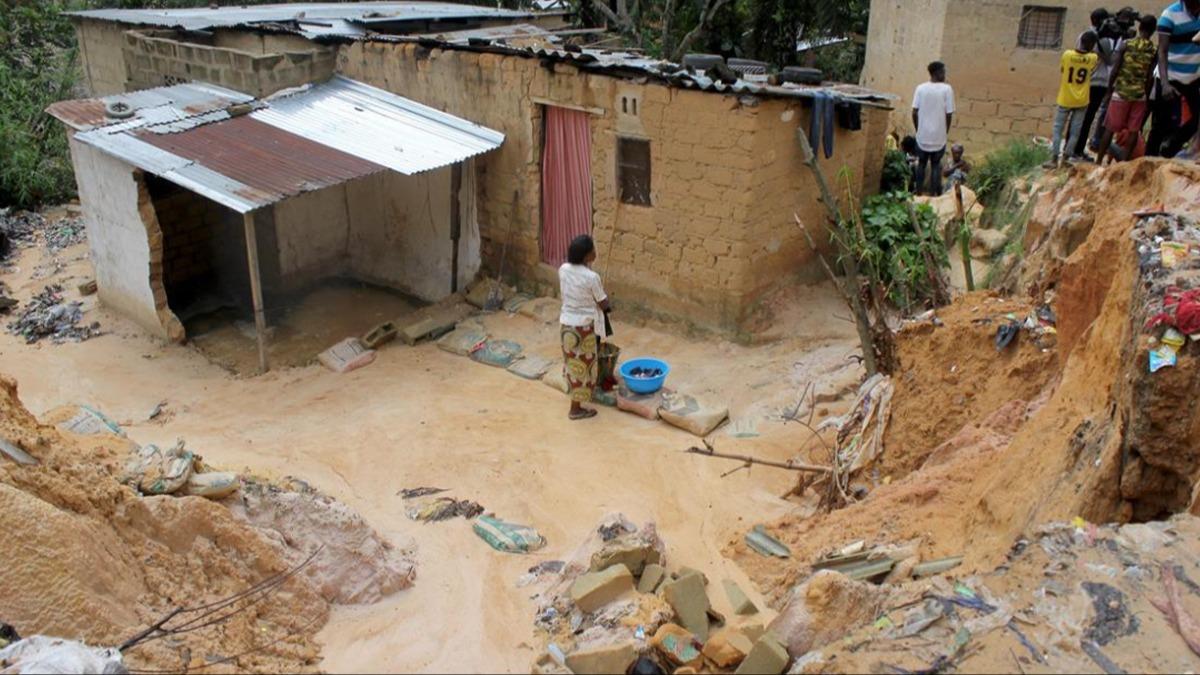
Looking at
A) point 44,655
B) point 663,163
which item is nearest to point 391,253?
point 663,163

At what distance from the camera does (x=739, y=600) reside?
5129 mm

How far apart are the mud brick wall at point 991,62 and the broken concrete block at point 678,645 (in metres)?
9.80

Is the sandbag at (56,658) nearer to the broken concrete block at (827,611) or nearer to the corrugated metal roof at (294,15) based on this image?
the broken concrete block at (827,611)

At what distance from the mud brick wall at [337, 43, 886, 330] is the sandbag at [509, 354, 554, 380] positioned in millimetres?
1173

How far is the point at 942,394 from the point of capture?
6.31 m

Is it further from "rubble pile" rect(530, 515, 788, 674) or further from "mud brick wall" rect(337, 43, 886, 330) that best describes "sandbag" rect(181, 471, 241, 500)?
"mud brick wall" rect(337, 43, 886, 330)

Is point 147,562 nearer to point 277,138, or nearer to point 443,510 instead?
point 443,510

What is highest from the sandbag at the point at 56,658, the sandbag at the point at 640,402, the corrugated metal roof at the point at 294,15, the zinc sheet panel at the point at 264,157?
the corrugated metal roof at the point at 294,15

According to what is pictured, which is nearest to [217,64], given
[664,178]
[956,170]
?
[664,178]

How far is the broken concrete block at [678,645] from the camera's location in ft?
14.8

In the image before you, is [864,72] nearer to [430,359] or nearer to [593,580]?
[430,359]

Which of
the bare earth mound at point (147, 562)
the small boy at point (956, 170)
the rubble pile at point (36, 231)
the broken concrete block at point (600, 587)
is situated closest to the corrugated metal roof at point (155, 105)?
the rubble pile at point (36, 231)

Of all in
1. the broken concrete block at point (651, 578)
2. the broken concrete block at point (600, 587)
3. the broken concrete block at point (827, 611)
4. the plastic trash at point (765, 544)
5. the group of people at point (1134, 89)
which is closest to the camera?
the broken concrete block at point (827, 611)

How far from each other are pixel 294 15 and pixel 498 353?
6443 millimetres
